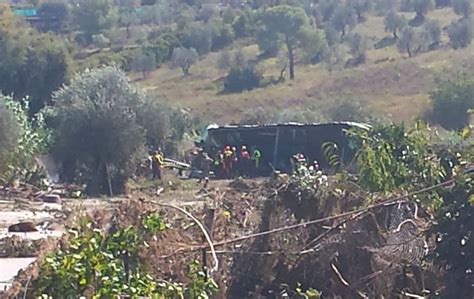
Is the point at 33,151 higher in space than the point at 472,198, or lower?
lower

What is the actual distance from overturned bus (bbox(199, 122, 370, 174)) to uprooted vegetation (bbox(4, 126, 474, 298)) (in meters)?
21.1

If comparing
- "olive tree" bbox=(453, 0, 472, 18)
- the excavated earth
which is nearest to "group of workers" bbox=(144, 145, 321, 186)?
the excavated earth

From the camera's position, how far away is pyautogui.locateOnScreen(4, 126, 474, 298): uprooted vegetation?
9445 mm

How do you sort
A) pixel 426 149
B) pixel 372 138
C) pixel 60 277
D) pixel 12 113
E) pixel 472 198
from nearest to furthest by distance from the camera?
pixel 60 277
pixel 472 198
pixel 426 149
pixel 372 138
pixel 12 113

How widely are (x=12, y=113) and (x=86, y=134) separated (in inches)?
79.7

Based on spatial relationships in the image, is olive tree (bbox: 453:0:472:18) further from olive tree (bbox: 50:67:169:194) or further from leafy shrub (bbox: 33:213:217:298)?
leafy shrub (bbox: 33:213:217:298)

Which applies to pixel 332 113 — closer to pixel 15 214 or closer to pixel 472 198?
pixel 15 214

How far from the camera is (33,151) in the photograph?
3312cm

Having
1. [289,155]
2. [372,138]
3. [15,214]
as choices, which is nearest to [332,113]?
[289,155]

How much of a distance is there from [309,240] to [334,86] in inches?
2006

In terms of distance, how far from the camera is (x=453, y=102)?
1863 inches

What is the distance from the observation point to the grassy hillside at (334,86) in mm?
56562

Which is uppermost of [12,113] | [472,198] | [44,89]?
[472,198]

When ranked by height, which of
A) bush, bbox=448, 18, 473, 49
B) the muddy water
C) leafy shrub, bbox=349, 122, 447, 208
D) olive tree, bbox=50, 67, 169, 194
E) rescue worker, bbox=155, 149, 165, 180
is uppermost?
leafy shrub, bbox=349, 122, 447, 208
